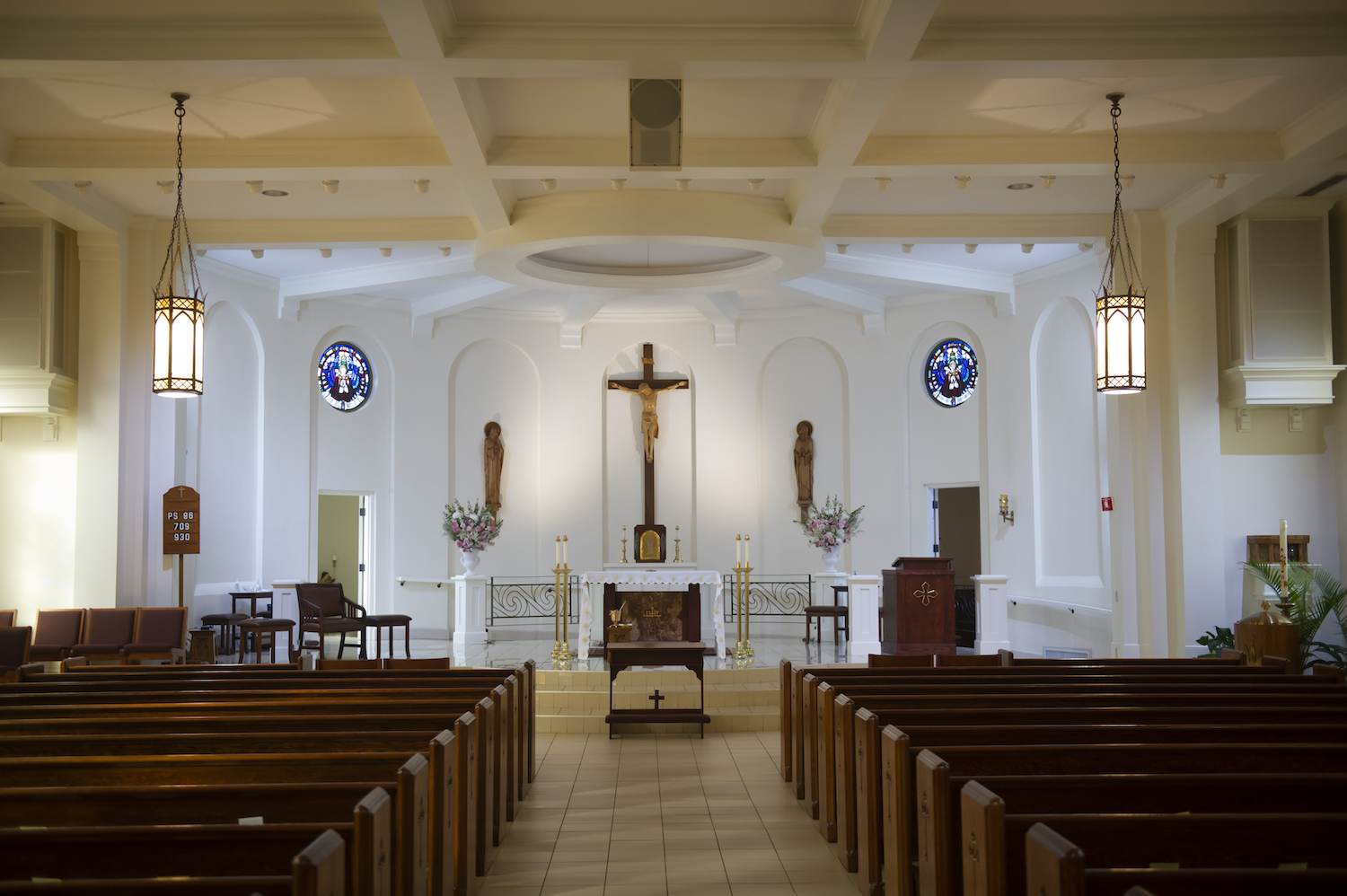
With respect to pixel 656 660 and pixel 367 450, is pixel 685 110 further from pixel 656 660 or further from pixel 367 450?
pixel 367 450

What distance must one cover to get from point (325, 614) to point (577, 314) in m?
4.96

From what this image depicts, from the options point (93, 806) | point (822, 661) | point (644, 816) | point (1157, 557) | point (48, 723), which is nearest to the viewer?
point (93, 806)

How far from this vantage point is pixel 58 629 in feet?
27.3

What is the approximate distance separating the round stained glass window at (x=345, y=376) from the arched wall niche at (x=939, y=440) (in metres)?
7.07

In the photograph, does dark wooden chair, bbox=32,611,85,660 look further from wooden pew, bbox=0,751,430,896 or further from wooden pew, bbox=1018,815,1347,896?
wooden pew, bbox=1018,815,1347,896

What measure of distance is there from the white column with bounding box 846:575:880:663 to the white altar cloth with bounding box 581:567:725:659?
147 cm

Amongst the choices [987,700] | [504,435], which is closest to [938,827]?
[987,700]

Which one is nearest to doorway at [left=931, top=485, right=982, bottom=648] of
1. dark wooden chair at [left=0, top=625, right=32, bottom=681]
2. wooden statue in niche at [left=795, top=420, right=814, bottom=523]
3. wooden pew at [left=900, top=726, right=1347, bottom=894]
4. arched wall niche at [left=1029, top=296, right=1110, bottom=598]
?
wooden statue in niche at [left=795, top=420, right=814, bottom=523]

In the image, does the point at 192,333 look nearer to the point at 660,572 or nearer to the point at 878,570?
the point at 660,572

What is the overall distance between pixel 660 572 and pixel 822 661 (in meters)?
1.94

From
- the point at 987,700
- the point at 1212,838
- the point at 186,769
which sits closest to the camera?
the point at 1212,838

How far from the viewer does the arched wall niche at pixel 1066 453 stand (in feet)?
35.7

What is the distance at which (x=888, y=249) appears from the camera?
1131 cm

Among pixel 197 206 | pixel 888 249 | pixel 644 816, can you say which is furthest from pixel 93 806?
pixel 888 249
